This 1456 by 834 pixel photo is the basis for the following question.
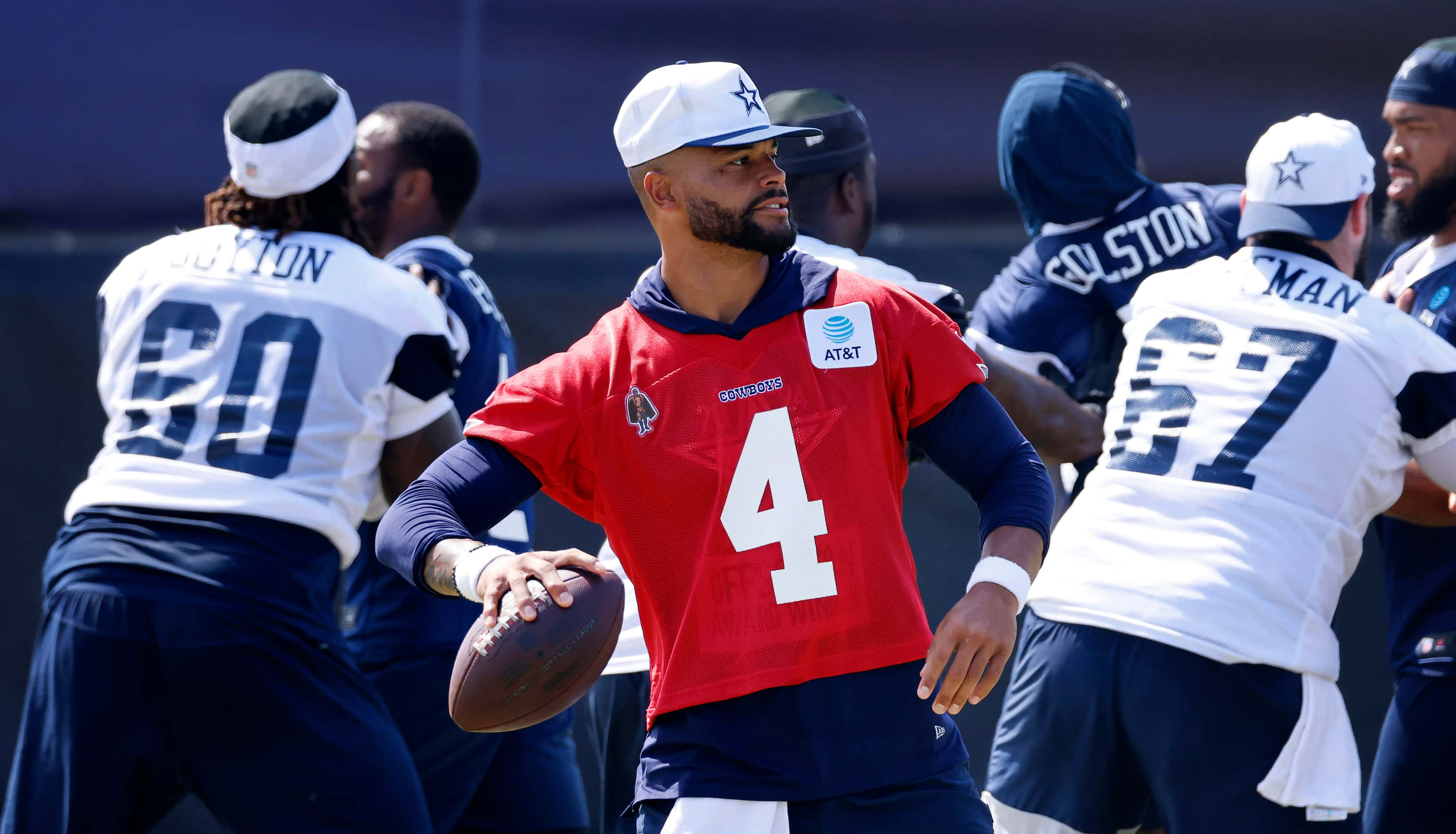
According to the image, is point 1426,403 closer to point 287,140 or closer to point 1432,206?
point 1432,206

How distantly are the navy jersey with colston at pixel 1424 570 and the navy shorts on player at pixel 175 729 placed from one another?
7.53ft

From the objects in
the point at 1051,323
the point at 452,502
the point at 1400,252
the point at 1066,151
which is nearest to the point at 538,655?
the point at 452,502

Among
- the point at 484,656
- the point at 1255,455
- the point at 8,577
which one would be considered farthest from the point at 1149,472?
the point at 8,577

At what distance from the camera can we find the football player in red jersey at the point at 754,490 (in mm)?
2459

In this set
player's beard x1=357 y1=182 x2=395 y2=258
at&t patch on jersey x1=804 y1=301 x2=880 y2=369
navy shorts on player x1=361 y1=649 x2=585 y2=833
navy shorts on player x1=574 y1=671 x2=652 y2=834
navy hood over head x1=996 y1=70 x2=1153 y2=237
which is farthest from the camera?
player's beard x1=357 y1=182 x2=395 y2=258

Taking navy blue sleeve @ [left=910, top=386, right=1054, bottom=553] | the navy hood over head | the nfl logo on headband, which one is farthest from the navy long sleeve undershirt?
the navy hood over head

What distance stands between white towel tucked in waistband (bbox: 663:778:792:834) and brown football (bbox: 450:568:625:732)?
25cm

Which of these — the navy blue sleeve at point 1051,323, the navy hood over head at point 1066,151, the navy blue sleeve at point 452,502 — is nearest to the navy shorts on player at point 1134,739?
the navy blue sleeve at point 1051,323

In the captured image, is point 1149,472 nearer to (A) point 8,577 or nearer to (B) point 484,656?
(B) point 484,656

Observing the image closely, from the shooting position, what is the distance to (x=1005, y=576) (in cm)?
241

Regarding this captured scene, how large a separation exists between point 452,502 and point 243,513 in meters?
0.97

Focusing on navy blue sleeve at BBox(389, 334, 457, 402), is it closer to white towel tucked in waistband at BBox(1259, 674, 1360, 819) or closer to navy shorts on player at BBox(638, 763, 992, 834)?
navy shorts on player at BBox(638, 763, 992, 834)

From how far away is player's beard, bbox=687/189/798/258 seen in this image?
2631 millimetres

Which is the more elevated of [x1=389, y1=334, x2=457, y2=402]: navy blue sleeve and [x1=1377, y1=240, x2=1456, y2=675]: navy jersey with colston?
[x1=389, y1=334, x2=457, y2=402]: navy blue sleeve
